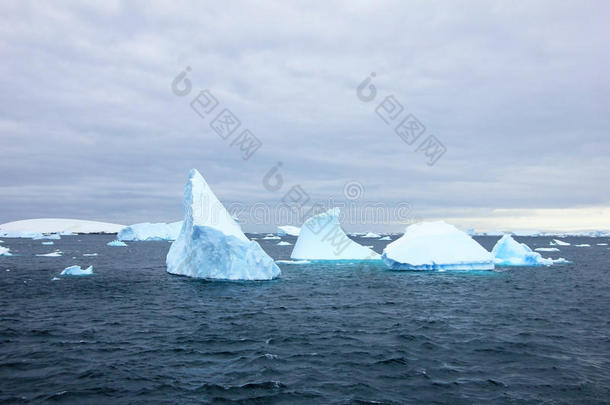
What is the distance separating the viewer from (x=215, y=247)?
26000 millimetres

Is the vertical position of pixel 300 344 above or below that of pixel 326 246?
below

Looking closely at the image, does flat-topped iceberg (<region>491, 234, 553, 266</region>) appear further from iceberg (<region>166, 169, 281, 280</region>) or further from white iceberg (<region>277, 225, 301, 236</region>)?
white iceberg (<region>277, 225, 301, 236</region>)

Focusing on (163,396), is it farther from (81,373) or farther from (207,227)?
(207,227)

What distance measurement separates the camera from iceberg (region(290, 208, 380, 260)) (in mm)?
41844

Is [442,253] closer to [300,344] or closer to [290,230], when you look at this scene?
[300,344]

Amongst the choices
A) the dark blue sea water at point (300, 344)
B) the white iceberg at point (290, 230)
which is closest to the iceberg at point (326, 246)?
the dark blue sea water at point (300, 344)

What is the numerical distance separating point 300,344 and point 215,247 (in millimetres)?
14212

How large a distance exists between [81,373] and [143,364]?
4.60ft

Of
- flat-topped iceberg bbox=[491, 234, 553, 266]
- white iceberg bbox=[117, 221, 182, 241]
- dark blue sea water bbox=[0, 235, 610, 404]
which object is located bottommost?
dark blue sea water bbox=[0, 235, 610, 404]

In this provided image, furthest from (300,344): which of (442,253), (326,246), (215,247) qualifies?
(326,246)

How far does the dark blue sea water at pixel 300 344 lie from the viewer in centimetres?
920

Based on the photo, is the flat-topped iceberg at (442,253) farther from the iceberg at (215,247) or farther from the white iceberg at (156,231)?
the white iceberg at (156,231)

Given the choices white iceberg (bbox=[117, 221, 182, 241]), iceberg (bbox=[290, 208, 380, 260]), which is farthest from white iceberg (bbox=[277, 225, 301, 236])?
iceberg (bbox=[290, 208, 380, 260])

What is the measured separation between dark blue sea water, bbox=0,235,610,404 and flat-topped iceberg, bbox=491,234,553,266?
1646 cm
